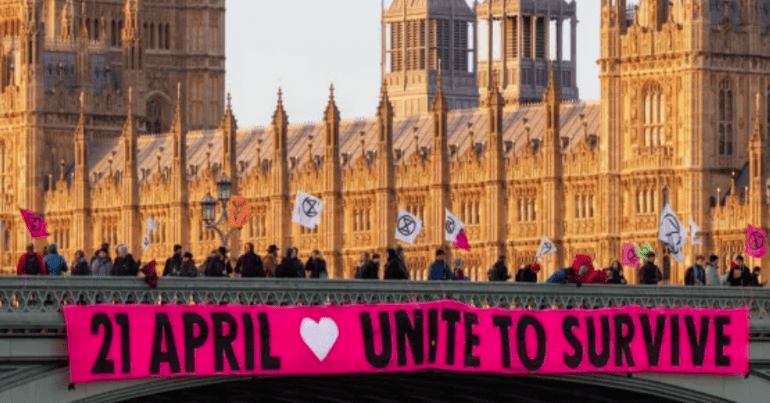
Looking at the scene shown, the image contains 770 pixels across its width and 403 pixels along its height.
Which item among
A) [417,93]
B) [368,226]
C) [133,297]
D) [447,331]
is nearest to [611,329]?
[447,331]

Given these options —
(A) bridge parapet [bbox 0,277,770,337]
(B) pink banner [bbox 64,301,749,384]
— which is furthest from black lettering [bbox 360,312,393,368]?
(A) bridge parapet [bbox 0,277,770,337]

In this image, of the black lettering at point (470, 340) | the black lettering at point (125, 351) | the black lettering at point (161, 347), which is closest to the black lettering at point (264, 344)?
the black lettering at point (161, 347)

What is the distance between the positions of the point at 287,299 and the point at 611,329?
23.4ft

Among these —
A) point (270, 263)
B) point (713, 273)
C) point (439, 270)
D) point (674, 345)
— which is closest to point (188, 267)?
point (270, 263)

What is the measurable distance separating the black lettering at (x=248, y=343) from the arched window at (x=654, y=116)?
53.8 metres

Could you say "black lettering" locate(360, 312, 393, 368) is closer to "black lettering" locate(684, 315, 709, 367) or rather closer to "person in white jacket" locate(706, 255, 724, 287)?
"black lettering" locate(684, 315, 709, 367)

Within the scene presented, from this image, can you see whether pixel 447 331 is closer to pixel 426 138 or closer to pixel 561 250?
pixel 561 250

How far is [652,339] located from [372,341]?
6.69 metres

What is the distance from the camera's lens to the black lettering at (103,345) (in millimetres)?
59156

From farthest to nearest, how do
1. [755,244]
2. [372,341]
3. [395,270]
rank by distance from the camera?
[755,244] → [395,270] → [372,341]

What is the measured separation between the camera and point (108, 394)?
59781mm

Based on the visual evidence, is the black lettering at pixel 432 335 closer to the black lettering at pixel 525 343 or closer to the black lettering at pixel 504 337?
the black lettering at pixel 504 337

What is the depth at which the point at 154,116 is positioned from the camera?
159875 mm

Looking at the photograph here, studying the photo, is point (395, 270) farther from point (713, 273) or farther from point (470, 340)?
point (713, 273)
